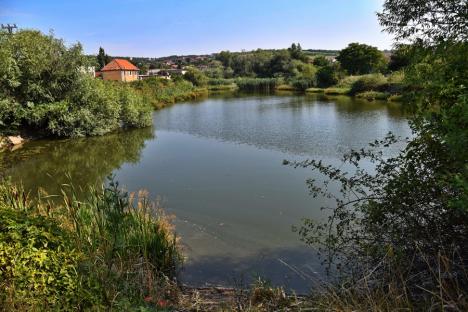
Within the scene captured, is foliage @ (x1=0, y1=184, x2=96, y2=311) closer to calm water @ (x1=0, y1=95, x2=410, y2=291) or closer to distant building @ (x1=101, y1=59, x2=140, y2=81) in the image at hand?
calm water @ (x1=0, y1=95, x2=410, y2=291)

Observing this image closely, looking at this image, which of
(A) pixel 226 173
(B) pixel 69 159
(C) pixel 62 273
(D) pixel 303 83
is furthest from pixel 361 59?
(C) pixel 62 273

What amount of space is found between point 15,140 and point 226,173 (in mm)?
12236

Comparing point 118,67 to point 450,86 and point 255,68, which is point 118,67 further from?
point 450,86

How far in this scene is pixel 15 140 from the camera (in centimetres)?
1959

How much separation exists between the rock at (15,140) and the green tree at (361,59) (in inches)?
2168

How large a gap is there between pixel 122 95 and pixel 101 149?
656 cm

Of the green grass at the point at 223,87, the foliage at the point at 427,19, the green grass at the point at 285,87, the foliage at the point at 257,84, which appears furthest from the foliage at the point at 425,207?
the foliage at the point at 257,84

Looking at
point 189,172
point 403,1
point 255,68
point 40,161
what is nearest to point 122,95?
point 40,161

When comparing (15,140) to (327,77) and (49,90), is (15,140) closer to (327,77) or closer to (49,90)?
(49,90)

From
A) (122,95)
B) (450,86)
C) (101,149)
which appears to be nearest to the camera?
(450,86)

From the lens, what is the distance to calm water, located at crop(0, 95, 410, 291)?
7207mm

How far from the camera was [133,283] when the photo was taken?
4.33m

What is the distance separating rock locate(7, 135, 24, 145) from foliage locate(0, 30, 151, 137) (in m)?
0.67

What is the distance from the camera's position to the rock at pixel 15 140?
19241 millimetres
